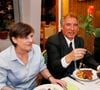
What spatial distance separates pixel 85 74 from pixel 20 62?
57 cm

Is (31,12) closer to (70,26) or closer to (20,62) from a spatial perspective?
(70,26)

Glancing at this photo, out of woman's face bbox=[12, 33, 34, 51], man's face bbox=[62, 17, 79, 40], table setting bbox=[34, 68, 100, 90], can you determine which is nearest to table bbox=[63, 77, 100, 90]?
table setting bbox=[34, 68, 100, 90]

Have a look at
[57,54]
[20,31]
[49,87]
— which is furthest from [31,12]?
[49,87]

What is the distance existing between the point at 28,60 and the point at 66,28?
570 mm

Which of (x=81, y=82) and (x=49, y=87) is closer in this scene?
(x=49, y=87)

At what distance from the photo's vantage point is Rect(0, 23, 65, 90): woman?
199 cm

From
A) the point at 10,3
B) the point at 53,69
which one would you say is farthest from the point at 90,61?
the point at 10,3

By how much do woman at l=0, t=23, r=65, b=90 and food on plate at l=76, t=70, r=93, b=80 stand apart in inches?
8.3

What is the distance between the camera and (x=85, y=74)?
2115mm

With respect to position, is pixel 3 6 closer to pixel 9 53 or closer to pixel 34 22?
pixel 34 22

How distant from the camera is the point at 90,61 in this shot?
2.52 m

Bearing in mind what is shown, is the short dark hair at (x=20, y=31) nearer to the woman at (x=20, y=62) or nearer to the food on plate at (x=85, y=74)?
the woman at (x=20, y=62)

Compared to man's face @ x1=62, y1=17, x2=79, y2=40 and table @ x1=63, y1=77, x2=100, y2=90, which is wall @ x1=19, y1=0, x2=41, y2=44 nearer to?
man's face @ x1=62, y1=17, x2=79, y2=40

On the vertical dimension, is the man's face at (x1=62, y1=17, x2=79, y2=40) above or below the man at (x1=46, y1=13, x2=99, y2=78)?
above
